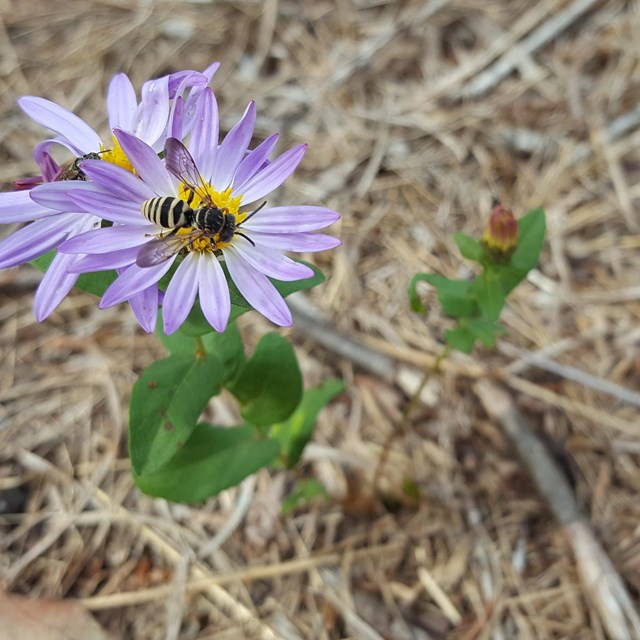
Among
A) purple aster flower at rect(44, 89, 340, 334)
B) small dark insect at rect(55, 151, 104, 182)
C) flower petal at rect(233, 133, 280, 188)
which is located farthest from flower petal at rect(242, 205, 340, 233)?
small dark insect at rect(55, 151, 104, 182)

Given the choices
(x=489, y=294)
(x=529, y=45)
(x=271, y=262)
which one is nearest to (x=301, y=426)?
(x=489, y=294)

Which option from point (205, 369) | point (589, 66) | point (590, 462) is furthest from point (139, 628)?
point (589, 66)

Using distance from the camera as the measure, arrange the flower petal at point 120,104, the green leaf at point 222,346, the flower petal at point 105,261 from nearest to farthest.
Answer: the flower petal at point 105,261
the flower petal at point 120,104
the green leaf at point 222,346

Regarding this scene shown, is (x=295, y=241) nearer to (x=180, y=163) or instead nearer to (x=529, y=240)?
(x=180, y=163)

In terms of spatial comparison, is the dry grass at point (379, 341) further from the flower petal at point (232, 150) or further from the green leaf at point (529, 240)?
the flower petal at point (232, 150)

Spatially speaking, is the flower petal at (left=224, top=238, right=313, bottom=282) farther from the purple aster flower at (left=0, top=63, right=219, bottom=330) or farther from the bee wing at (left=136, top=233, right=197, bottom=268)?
the purple aster flower at (left=0, top=63, right=219, bottom=330)

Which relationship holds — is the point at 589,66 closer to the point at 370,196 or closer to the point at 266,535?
the point at 370,196

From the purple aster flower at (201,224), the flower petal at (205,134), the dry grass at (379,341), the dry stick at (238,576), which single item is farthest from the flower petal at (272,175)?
the dry stick at (238,576)
